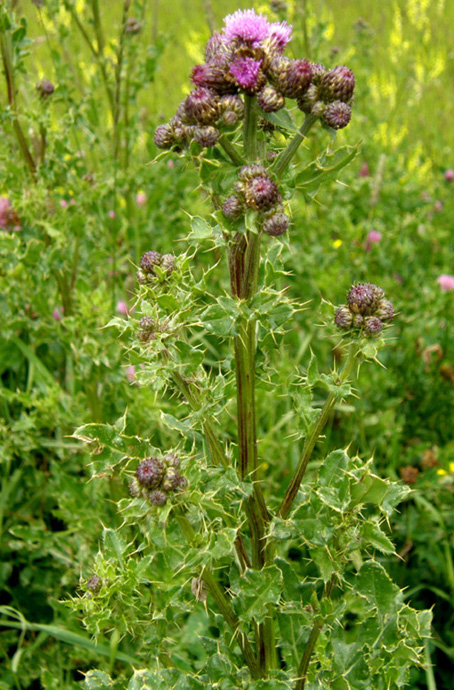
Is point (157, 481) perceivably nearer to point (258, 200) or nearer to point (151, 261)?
point (151, 261)

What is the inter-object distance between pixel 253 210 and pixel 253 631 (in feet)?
3.65

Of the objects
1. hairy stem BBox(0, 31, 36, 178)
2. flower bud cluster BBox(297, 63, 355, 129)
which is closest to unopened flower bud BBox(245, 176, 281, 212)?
flower bud cluster BBox(297, 63, 355, 129)

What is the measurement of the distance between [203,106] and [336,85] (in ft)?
0.97

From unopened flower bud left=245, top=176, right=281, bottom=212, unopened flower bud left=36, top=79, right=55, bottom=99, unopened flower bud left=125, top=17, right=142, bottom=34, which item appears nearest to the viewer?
unopened flower bud left=245, top=176, right=281, bottom=212

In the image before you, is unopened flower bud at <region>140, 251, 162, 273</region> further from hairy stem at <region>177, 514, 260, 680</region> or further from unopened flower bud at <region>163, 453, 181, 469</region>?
hairy stem at <region>177, 514, 260, 680</region>

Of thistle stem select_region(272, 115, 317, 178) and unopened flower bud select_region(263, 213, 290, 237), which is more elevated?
thistle stem select_region(272, 115, 317, 178)

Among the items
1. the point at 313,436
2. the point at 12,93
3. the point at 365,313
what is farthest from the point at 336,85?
the point at 12,93

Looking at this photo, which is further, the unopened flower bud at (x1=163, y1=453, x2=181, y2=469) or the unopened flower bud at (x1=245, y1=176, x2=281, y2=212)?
the unopened flower bud at (x1=163, y1=453, x2=181, y2=469)

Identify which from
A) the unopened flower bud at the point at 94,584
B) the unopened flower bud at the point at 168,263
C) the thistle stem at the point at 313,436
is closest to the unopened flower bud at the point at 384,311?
the thistle stem at the point at 313,436

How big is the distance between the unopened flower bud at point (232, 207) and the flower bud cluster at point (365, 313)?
384 mm

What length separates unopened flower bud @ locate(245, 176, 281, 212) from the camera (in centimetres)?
126

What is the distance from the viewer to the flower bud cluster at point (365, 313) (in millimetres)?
1529

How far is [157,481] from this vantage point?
1444 millimetres

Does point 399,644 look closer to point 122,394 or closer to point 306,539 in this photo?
point 306,539
